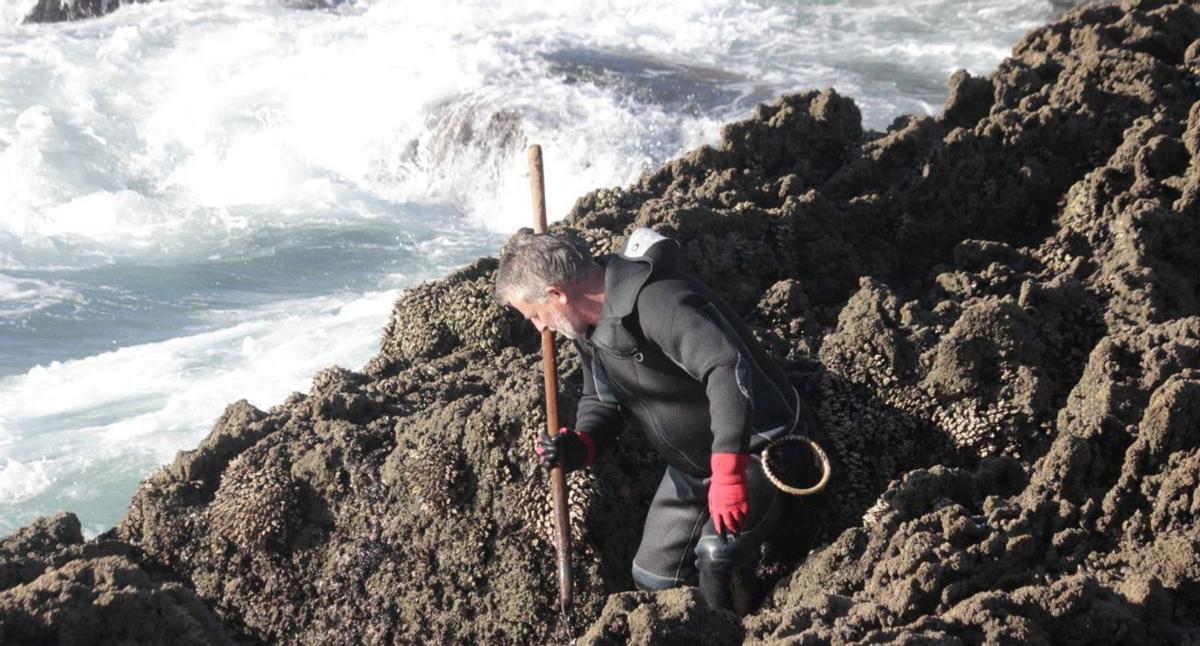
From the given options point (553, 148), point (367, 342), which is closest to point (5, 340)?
point (367, 342)

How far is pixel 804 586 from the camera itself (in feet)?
14.5

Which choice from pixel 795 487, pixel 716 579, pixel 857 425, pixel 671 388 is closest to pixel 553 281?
pixel 671 388

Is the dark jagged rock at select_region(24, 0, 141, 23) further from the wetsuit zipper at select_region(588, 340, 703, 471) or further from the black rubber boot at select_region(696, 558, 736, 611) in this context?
the black rubber boot at select_region(696, 558, 736, 611)

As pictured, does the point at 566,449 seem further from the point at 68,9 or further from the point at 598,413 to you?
the point at 68,9

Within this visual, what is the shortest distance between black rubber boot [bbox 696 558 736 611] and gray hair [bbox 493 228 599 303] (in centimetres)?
112

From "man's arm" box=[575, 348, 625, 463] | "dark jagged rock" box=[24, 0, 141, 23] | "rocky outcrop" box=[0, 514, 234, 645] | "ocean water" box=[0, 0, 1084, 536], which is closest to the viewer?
"rocky outcrop" box=[0, 514, 234, 645]

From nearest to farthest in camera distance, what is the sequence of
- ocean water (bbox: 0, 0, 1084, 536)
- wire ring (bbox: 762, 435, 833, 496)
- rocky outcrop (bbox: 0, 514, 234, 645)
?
rocky outcrop (bbox: 0, 514, 234, 645) → wire ring (bbox: 762, 435, 833, 496) → ocean water (bbox: 0, 0, 1084, 536)

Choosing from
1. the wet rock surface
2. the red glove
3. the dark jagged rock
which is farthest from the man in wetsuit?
the dark jagged rock

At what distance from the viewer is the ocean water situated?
1237cm

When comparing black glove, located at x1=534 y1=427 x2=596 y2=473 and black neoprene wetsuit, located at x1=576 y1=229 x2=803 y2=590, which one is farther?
black glove, located at x1=534 y1=427 x2=596 y2=473

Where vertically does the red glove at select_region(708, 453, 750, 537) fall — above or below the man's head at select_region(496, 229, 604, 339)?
below

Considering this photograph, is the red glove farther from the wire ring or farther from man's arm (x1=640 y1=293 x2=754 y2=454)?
the wire ring

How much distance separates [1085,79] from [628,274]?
384 centimetres

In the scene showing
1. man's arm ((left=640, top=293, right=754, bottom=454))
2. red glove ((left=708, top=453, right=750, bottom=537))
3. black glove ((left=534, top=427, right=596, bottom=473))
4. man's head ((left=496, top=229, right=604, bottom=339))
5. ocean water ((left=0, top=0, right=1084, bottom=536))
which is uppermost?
man's head ((left=496, top=229, right=604, bottom=339))
